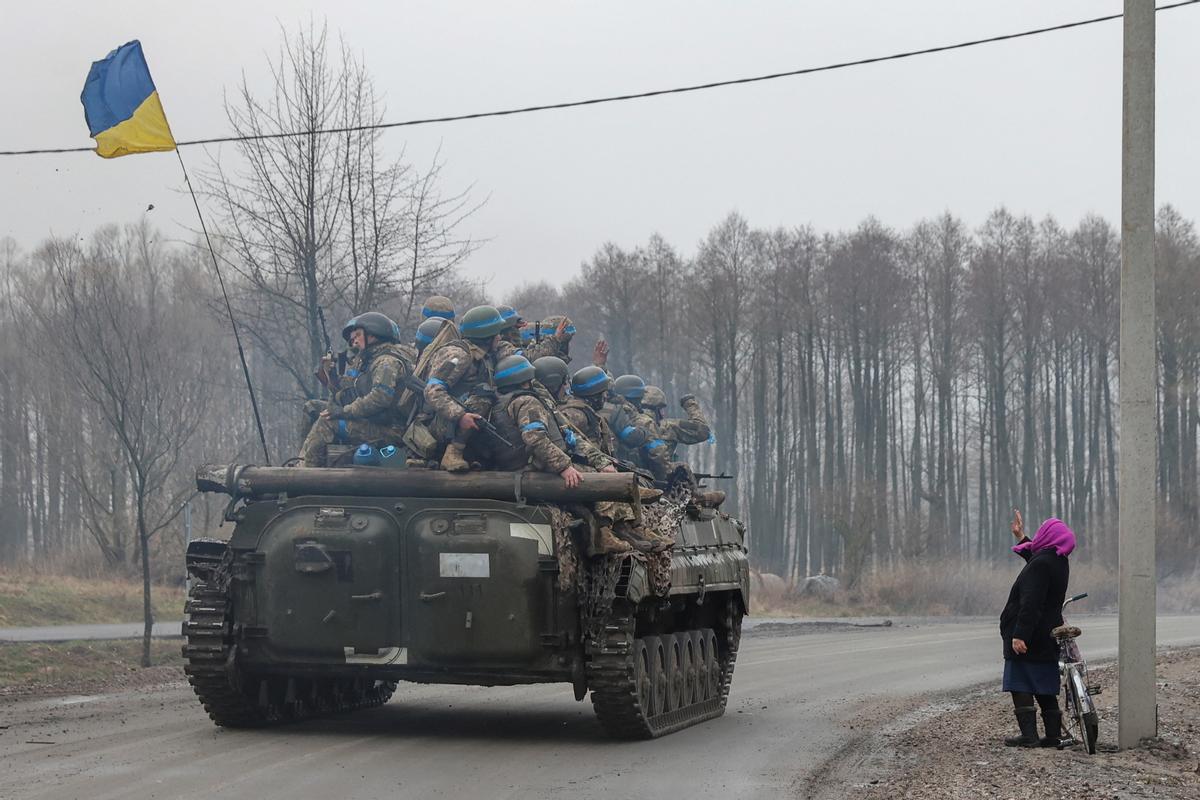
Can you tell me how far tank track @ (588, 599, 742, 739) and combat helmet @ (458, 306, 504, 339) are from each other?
2577 mm

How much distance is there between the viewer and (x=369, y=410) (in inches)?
544

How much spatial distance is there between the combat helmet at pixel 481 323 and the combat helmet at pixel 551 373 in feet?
3.00

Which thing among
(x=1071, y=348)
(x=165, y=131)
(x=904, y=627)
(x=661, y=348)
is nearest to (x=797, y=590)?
(x=904, y=627)

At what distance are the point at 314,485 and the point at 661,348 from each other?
44.6 meters

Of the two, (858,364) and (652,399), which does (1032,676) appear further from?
(858,364)

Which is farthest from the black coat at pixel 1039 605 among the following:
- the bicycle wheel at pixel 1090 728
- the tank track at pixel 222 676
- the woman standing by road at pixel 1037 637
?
the tank track at pixel 222 676

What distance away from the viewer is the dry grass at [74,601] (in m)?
27.8

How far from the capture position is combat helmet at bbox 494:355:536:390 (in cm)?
1338

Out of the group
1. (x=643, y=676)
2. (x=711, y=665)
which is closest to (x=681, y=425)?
(x=711, y=665)

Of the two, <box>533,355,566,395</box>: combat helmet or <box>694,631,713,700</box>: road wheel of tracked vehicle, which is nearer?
<box>533,355,566,395</box>: combat helmet

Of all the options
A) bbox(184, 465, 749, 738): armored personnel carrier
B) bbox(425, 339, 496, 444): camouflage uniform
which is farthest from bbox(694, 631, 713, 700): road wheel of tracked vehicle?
bbox(425, 339, 496, 444): camouflage uniform

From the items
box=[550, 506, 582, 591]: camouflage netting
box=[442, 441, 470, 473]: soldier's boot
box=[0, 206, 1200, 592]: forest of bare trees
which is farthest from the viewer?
box=[0, 206, 1200, 592]: forest of bare trees

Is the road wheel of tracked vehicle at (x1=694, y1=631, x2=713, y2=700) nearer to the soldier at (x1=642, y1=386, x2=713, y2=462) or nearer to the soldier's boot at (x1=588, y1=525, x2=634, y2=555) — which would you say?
the soldier's boot at (x1=588, y1=525, x2=634, y2=555)

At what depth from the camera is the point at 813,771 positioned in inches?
440
